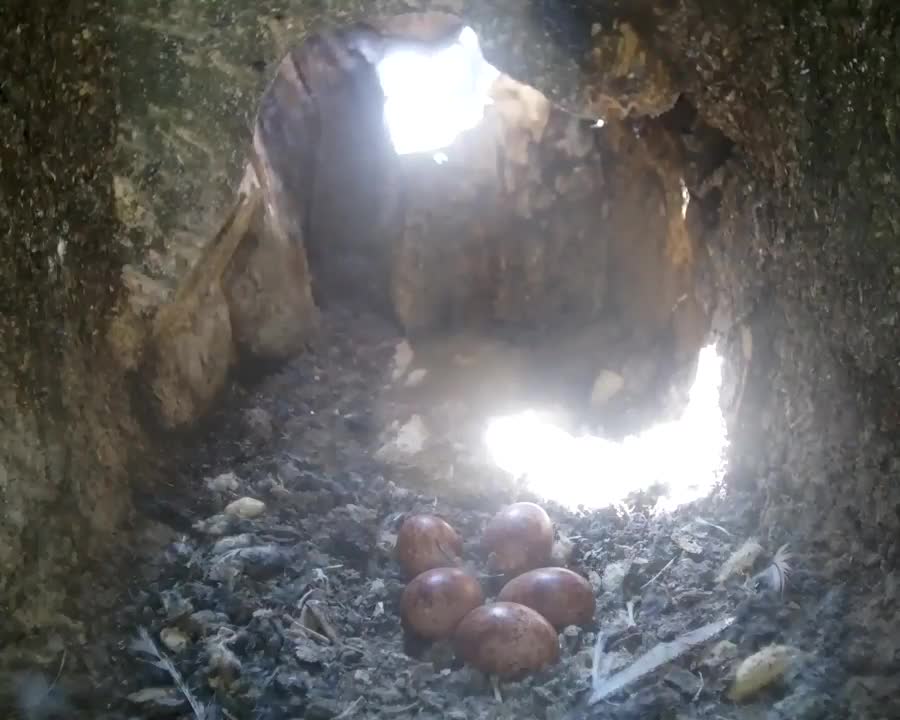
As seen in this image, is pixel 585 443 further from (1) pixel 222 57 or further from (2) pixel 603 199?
(1) pixel 222 57

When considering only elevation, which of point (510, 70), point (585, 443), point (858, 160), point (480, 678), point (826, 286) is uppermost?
point (510, 70)

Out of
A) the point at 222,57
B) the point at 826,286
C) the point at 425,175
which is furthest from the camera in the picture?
the point at 425,175

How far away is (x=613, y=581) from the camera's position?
1.84m

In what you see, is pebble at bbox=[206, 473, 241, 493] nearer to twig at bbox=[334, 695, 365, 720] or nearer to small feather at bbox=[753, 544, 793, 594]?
twig at bbox=[334, 695, 365, 720]

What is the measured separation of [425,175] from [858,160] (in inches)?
67.4

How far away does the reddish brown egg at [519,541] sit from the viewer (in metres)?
1.86

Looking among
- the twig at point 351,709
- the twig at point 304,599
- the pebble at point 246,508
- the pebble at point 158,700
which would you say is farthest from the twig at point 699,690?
the pebble at point 246,508

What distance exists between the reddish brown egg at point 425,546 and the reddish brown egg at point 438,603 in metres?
0.12

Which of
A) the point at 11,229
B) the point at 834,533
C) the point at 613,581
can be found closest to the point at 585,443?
the point at 613,581

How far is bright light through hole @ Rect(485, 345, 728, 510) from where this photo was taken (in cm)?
213

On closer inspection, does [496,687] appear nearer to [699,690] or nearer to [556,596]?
[556,596]

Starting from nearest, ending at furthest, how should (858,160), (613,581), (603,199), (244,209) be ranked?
(858,160) < (613,581) < (244,209) < (603,199)

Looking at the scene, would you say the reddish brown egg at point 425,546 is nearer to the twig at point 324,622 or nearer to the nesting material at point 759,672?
the twig at point 324,622

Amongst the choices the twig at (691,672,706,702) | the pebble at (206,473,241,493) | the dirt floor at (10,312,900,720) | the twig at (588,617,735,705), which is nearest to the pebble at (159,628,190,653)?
the dirt floor at (10,312,900,720)
